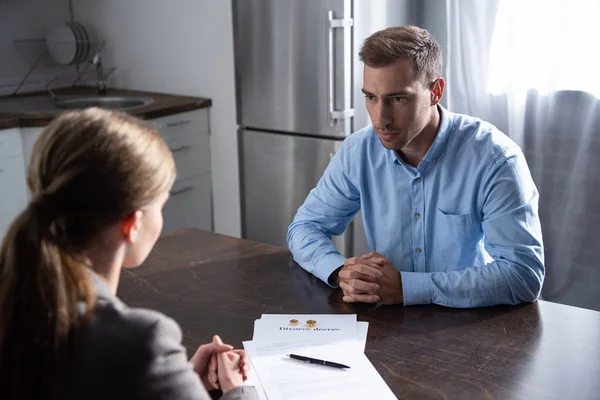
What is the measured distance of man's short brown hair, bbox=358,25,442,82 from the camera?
1.75 metres

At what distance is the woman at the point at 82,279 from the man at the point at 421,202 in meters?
0.71

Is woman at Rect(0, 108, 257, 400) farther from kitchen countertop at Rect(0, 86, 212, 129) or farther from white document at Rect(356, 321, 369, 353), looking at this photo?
kitchen countertop at Rect(0, 86, 212, 129)

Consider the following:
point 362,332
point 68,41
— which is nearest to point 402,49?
point 362,332

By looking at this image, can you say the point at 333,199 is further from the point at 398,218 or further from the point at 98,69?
the point at 98,69

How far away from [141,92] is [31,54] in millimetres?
606

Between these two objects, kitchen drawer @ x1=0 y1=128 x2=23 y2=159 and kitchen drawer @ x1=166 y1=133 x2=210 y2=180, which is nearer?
kitchen drawer @ x1=0 y1=128 x2=23 y2=159

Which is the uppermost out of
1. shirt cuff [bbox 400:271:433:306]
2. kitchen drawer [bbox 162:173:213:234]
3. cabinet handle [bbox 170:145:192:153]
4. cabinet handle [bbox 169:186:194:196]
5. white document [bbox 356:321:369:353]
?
shirt cuff [bbox 400:271:433:306]

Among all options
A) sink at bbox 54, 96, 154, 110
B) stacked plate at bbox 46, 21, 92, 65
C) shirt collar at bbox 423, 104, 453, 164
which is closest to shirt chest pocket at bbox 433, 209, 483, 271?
shirt collar at bbox 423, 104, 453, 164

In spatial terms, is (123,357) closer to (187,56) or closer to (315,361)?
(315,361)

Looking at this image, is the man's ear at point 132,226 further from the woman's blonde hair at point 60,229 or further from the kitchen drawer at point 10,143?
the kitchen drawer at point 10,143

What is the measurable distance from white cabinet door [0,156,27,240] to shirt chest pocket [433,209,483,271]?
1.93m

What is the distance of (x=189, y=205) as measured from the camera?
347 centimetres

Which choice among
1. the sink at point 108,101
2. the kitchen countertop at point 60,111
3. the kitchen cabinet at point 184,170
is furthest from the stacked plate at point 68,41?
the kitchen cabinet at point 184,170

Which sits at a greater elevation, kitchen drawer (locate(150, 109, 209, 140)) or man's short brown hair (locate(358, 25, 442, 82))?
man's short brown hair (locate(358, 25, 442, 82))
